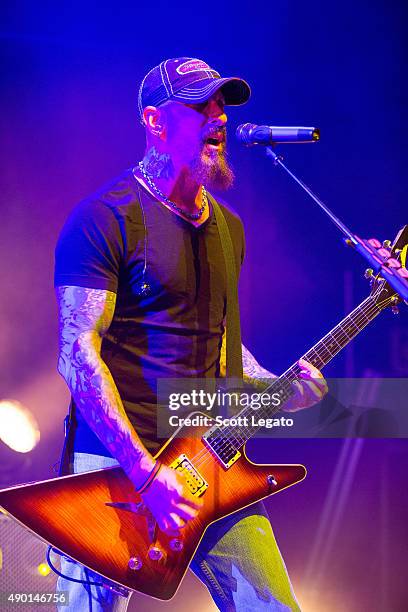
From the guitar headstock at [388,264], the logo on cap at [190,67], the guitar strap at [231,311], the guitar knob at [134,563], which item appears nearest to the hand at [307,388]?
the guitar strap at [231,311]

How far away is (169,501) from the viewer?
6.05 feet

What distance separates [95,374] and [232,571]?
2.27 feet

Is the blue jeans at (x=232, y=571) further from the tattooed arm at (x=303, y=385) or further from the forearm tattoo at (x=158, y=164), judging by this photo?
the forearm tattoo at (x=158, y=164)

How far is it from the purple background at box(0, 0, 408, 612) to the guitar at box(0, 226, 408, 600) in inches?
61.1

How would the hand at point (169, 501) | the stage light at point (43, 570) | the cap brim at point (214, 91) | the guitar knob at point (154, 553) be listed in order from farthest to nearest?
the stage light at point (43, 570) → the cap brim at point (214, 91) → the guitar knob at point (154, 553) → the hand at point (169, 501)

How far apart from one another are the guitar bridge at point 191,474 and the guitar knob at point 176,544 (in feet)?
0.45

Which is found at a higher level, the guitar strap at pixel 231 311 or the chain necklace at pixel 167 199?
the chain necklace at pixel 167 199

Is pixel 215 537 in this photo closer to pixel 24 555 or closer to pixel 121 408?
pixel 121 408

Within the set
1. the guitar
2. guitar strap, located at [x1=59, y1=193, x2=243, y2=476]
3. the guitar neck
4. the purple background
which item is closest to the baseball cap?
guitar strap, located at [x1=59, y1=193, x2=243, y2=476]

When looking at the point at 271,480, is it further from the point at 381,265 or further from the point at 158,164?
the point at 158,164

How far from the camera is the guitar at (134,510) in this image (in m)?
1.89

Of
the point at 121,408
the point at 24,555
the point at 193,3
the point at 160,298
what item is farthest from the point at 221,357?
the point at 193,3

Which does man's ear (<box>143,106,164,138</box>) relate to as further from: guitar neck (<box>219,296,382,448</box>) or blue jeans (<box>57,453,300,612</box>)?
blue jeans (<box>57,453,300,612</box>)

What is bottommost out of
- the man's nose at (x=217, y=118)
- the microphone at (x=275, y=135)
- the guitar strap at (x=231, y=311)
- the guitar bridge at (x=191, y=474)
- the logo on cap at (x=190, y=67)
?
the guitar bridge at (x=191, y=474)
